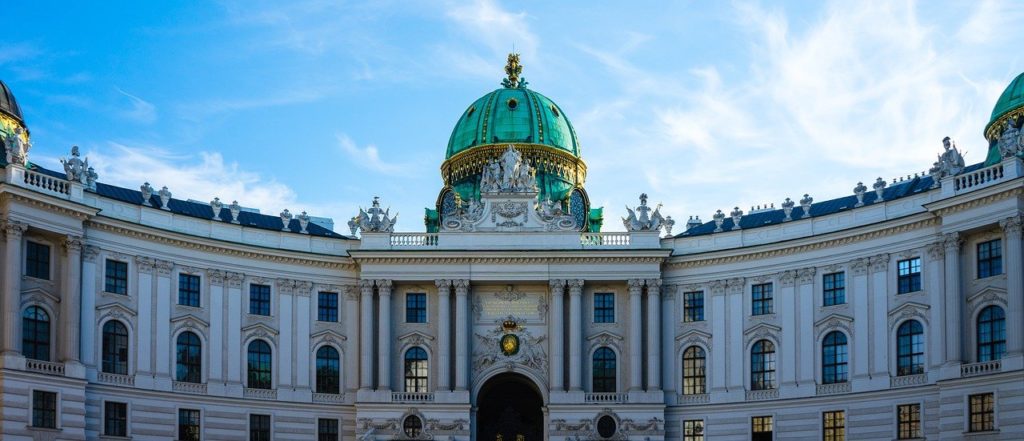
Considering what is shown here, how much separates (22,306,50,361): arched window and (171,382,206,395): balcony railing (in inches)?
288

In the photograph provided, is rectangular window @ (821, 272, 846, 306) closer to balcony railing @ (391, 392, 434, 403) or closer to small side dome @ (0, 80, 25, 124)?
balcony railing @ (391, 392, 434, 403)

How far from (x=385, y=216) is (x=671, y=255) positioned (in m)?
15.1

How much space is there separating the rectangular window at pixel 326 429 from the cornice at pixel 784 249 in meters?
19.2

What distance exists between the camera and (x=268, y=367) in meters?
73.0

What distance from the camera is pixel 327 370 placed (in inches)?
2933

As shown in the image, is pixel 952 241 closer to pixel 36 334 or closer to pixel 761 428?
pixel 761 428

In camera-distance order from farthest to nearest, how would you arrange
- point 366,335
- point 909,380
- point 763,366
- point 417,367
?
1. point 417,367
2. point 366,335
3. point 763,366
4. point 909,380

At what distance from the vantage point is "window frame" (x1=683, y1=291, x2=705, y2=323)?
74.4 meters

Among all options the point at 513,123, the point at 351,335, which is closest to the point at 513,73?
the point at 513,123

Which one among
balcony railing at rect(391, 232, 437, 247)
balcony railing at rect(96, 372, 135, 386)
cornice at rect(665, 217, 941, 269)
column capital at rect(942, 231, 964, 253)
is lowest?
balcony railing at rect(96, 372, 135, 386)

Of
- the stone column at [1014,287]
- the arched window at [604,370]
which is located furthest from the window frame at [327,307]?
the stone column at [1014,287]

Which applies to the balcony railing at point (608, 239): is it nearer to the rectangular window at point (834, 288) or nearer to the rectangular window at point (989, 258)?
the rectangular window at point (834, 288)

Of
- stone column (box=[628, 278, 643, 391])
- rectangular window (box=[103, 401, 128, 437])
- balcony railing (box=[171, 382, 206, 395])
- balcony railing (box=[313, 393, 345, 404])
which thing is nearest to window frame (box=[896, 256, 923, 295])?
stone column (box=[628, 278, 643, 391])

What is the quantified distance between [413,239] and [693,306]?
15057 millimetres
